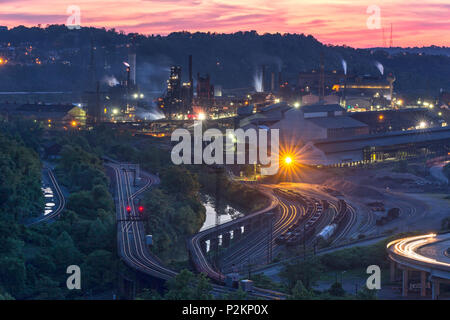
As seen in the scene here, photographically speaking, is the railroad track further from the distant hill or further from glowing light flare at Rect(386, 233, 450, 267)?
the distant hill

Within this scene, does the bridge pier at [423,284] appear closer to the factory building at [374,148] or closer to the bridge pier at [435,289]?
the bridge pier at [435,289]

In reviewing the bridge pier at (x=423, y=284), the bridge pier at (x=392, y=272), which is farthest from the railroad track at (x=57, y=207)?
the bridge pier at (x=423, y=284)

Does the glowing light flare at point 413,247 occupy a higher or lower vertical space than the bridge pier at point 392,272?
higher

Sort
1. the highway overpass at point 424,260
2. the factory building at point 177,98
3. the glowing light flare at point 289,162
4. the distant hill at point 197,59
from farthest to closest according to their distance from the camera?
1. the distant hill at point 197,59
2. the factory building at point 177,98
3. the glowing light flare at point 289,162
4. the highway overpass at point 424,260

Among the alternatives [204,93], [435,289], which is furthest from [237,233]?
[204,93]

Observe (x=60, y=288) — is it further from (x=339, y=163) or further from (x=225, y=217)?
(x=339, y=163)

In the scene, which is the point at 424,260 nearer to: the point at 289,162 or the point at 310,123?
the point at 289,162
